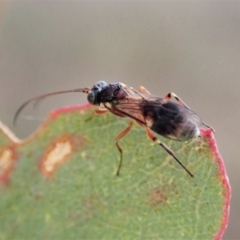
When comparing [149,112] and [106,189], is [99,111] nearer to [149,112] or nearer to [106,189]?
[149,112]

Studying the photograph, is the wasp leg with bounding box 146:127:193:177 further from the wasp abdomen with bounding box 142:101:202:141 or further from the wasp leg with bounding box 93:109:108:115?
the wasp leg with bounding box 93:109:108:115

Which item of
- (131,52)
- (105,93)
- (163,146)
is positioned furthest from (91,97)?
(131,52)

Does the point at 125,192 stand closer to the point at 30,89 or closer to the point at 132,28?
the point at 30,89

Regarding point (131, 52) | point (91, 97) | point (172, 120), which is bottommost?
point (131, 52)

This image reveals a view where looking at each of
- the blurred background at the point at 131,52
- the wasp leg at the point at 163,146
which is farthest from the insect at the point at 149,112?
the blurred background at the point at 131,52

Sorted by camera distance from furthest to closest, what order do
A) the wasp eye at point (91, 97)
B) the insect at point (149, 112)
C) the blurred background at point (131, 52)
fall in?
the blurred background at point (131, 52), the wasp eye at point (91, 97), the insect at point (149, 112)

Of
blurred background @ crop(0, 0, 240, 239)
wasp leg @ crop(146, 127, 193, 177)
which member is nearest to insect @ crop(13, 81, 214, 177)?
wasp leg @ crop(146, 127, 193, 177)

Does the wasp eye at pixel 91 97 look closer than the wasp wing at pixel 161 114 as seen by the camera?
No

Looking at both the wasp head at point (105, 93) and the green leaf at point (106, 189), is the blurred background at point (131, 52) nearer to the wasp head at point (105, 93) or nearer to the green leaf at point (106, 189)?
the wasp head at point (105, 93)

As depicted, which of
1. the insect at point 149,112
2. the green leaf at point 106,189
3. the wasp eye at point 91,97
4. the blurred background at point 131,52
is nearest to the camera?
the green leaf at point 106,189
